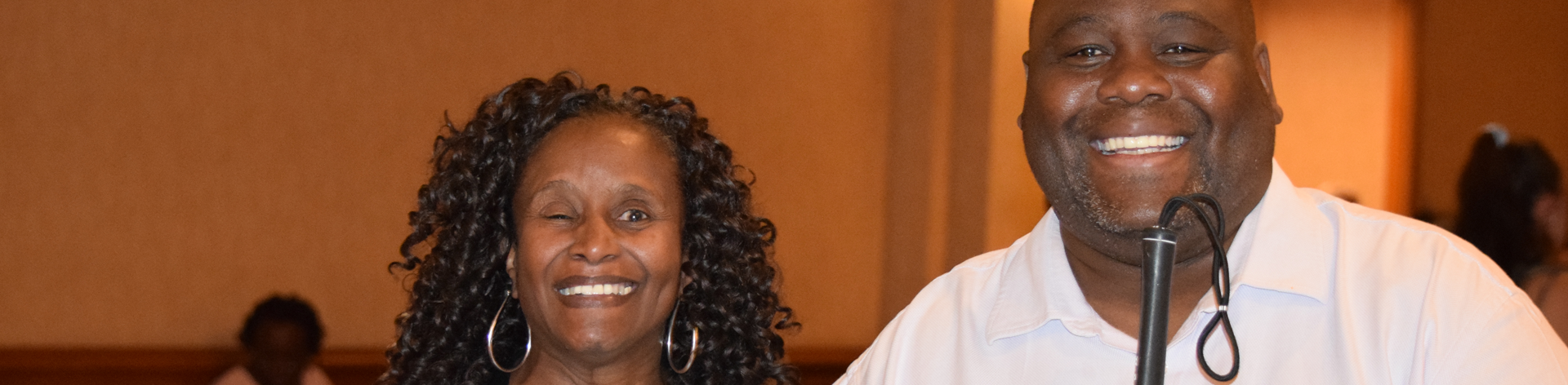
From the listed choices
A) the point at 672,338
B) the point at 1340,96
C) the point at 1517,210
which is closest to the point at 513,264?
the point at 672,338

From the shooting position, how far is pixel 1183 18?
1421 millimetres

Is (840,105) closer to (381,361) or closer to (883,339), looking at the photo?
(381,361)

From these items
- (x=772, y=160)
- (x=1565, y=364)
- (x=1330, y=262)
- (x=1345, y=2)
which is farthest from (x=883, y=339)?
(x=1345, y=2)

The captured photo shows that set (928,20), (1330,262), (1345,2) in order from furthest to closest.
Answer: (1345,2) < (928,20) < (1330,262)

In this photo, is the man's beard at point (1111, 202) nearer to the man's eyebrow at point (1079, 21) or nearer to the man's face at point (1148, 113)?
the man's face at point (1148, 113)

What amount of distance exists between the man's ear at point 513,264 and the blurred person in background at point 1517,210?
7.88 feet

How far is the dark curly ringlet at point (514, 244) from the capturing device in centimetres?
190

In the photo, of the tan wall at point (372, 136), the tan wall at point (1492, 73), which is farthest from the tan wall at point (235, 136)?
the tan wall at point (1492, 73)

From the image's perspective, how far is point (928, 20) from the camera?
5031 mm

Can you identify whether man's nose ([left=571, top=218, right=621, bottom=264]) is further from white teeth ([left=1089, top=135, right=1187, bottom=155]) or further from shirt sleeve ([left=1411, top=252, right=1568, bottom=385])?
shirt sleeve ([left=1411, top=252, right=1568, bottom=385])

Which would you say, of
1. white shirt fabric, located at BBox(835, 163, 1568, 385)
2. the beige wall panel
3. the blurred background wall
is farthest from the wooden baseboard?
white shirt fabric, located at BBox(835, 163, 1568, 385)

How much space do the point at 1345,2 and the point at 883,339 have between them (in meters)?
5.19

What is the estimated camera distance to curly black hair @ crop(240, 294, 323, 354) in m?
3.83

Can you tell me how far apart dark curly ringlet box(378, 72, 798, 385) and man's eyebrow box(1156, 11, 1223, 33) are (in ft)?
2.41
